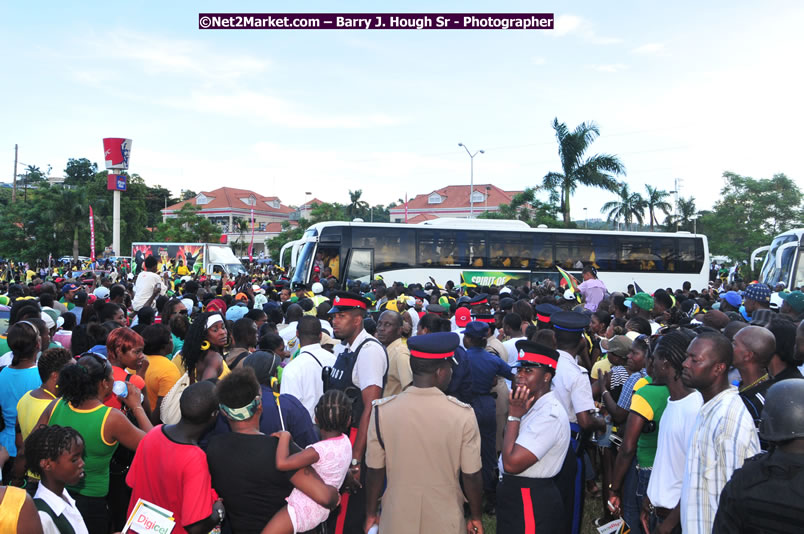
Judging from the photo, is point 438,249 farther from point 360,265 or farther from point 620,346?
point 620,346

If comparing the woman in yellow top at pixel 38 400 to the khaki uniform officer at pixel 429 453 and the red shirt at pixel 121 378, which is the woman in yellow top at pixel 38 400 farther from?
the khaki uniform officer at pixel 429 453

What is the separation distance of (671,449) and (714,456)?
571 mm

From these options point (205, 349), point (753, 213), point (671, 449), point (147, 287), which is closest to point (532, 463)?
point (671, 449)

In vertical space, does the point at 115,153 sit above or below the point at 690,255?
above

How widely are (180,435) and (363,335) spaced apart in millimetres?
2146

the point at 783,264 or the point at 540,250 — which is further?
the point at 540,250

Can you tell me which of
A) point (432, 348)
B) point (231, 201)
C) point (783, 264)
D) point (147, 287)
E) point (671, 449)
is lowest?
point (671, 449)

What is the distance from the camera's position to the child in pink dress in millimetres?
3234

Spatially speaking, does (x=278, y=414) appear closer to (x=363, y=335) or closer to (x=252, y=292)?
(x=363, y=335)

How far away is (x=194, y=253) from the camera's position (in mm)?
34719

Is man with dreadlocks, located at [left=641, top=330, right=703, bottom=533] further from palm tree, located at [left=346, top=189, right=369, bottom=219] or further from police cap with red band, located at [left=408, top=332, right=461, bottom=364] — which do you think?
palm tree, located at [left=346, top=189, right=369, bottom=219]

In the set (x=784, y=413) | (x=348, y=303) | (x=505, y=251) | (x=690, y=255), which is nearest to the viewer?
(x=784, y=413)

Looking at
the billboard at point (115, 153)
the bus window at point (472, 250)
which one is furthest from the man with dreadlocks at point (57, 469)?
the billboard at point (115, 153)

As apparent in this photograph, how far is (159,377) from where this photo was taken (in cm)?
501
